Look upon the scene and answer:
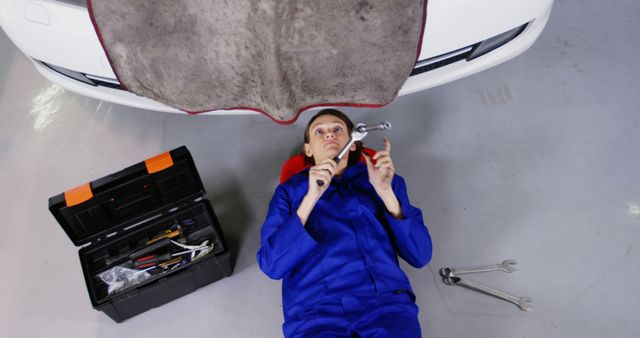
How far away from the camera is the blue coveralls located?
1.42m

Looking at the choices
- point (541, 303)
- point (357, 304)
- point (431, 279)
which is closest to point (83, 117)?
point (357, 304)

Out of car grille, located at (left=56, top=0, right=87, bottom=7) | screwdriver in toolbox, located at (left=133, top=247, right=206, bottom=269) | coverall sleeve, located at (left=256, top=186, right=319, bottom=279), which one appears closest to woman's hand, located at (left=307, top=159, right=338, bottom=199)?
coverall sleeve, located at (left=256, top=186, right=319, bottom=279)

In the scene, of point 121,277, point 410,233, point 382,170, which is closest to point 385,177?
point 382,170

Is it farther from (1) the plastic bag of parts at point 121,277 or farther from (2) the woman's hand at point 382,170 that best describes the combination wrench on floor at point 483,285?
(1) the plastic bag of parts at point 121,277

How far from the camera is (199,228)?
67.4 inches

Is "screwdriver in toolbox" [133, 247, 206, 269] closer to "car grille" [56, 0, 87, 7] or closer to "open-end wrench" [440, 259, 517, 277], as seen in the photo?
"car grille" [56, 0, 87, 7]

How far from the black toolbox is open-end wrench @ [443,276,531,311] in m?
0.79

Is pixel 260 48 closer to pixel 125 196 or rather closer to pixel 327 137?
pixel 327 137

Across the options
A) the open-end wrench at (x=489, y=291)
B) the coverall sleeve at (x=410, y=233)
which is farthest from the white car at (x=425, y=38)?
the open-end wrench at (x=489, y=291)

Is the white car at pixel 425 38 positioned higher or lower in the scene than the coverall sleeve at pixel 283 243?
higher

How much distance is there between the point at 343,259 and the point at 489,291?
560mm

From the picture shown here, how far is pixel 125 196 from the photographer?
1551 millimetres

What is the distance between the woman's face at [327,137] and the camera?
147cm

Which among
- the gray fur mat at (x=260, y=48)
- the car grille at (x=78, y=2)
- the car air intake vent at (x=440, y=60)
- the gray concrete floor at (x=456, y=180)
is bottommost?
the gray concrete floor at (x=456, y=180)
